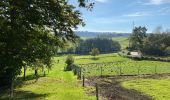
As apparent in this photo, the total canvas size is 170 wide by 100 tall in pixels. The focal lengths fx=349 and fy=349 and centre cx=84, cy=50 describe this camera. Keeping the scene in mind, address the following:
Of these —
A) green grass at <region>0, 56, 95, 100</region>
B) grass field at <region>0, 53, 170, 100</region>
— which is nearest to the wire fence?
grass field at <region>0, 53, 170, 100</region>

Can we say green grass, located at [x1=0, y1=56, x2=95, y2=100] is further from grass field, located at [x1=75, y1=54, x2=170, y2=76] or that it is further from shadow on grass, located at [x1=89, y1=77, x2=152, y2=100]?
grass field, located at [x1=75, y1=54, x2=170, y2=76]

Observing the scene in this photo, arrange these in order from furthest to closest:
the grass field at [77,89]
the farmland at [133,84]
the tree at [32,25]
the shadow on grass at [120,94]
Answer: the farmland at [133,84] < the grass field at [77,89] < the shadow on grass at [120,94] < the tree at [32,25]

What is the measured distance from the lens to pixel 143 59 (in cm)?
13712

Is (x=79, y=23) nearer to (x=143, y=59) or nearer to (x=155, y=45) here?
(x=143, y=59)

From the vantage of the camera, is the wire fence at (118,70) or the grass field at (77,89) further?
the wire fence at (118,70)

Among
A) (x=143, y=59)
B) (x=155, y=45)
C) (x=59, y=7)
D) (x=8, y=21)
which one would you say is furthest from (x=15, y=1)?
(x=155, y=45)

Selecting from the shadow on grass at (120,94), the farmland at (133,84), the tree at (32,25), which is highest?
the tree at (32,25)

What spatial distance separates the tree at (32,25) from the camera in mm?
24422

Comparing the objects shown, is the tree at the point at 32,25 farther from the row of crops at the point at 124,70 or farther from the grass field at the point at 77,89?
the row of crops at the point at 124,70

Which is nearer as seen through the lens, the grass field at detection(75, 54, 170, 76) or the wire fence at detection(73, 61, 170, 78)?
the wire fence at detection(73, 61, 170, 78)

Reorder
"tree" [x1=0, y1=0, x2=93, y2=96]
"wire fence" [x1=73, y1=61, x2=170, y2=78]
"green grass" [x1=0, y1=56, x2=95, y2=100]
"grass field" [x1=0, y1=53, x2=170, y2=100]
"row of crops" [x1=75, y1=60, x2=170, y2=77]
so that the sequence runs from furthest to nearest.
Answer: "row of crops" [x1=75, y1=60, x2=170, y2=77]
"wire fence" [x1=73, y1=61, x2=170, y2=78]
"grass field" [x1=0, y1=53, x2=170, y2=100]
"green grass" [x1=0, y1=56, x2=95, y2=100]
"tree" [x1=0, y1=0, x2=93, y2=96]

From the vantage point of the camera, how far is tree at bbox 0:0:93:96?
961 inches

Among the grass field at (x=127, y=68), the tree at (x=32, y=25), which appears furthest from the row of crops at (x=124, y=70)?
the tree at (x=32, y=25)

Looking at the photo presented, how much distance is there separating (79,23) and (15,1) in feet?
21.1
